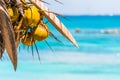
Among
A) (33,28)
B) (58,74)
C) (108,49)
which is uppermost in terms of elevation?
(33,28)

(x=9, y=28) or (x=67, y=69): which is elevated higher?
(x=9, y=28)

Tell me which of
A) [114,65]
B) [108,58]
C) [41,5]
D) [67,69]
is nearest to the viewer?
[41,5]

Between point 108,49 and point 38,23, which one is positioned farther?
point 108,49

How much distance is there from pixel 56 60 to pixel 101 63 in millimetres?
1776

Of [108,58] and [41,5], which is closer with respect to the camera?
[41,5]

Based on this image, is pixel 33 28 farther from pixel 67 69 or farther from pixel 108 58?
pixel 108 58

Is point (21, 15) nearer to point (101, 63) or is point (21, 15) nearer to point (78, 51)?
point (101, 63)

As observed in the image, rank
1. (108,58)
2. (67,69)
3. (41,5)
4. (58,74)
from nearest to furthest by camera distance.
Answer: (41,5) < (58,74) < (67,69) < (108,58)

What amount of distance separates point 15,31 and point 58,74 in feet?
47.7

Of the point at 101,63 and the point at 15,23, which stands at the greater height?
the point at 15,23

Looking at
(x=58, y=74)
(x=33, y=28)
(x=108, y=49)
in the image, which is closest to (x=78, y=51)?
(x=108, y=49)

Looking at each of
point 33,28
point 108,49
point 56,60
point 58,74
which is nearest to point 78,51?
point 108,49

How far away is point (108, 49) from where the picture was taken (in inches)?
985

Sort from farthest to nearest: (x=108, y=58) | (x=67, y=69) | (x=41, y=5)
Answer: (x=108, y=58) < (x=67, y=69) < (x=41, y=5)
